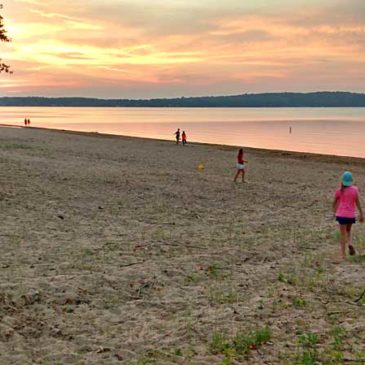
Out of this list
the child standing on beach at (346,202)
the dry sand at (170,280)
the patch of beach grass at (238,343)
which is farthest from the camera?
the child standing on beach at (346,202)

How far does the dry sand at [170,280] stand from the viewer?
5.68 metres

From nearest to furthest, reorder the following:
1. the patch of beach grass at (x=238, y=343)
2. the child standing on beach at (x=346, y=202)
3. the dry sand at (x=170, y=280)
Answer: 1. the patch of beach grass at (x=238, y=343)
2. the dry sand at (x=170, y=280)
3. the child standing on beach at (x=346, y=202)

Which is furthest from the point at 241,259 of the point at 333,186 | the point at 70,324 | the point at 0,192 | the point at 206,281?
the point at 333,186

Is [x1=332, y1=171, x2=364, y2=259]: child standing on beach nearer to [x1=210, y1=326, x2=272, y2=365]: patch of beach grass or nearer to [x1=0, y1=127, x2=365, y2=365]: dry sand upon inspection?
[x1=0, y1=127, x2=365, y2=365]: dry sand

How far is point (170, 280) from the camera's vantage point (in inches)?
320

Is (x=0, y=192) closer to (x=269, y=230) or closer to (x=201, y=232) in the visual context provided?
(x=201, y=232)

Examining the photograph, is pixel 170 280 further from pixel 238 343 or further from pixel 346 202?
pixel 346 202

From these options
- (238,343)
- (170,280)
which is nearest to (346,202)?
(170,280)

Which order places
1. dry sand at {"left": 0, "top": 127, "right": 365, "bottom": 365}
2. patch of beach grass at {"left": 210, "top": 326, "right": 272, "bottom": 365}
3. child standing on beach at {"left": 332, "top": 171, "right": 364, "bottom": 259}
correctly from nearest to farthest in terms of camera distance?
patch of beach grass at {"left": 210, "top": 326, "right": 272, "bottom": 365} → dry sand at {"left": 0, "top": 127, "right": 365, "bottom": 365} → child standing on beach at {"left": 332, "top": 171, "right": 364, "bottom": 259}

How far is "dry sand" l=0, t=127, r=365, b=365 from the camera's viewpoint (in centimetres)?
568

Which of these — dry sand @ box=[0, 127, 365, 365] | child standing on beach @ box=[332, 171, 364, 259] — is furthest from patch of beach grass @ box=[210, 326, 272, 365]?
child standing on beach @ box=[332, 171, 364, 259]

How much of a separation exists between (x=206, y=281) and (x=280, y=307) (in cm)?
150

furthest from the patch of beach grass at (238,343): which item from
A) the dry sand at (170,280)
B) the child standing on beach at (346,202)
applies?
the child standing on beach at (346,202)

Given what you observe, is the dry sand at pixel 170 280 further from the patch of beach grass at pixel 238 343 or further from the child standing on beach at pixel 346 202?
the child standing on beach at pixel 346 202
